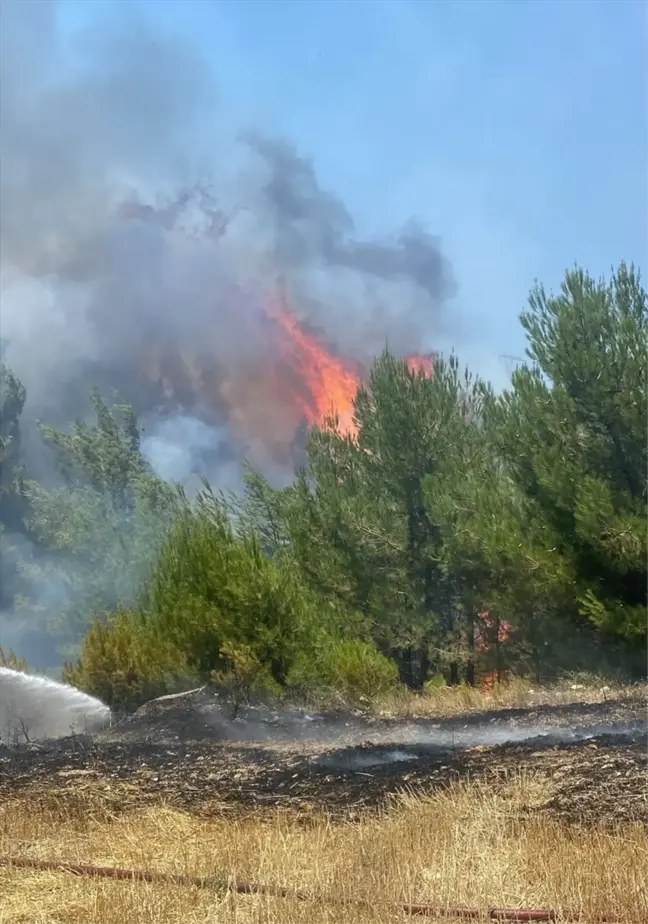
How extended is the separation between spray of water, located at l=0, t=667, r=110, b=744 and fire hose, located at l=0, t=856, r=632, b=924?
9317mm

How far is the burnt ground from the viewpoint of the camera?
25.4 ft

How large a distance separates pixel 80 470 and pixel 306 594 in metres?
27.2

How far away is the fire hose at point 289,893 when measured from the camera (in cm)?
441

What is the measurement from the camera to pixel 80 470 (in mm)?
43781

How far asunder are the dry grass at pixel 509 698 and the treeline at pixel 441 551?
1.02m

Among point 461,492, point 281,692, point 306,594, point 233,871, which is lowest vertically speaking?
point 233,871

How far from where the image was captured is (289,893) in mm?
4820

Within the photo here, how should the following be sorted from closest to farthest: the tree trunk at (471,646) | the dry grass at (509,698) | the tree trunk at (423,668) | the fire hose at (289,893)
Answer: the fire hose at (289,893) < the dry grass at (509,698) < the tree trunk at (471,646) < the tree trunk at (423,668)

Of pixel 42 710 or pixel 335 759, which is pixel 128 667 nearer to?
pixel 42 710

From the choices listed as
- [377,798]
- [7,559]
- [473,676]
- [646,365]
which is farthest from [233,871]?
[7,559]

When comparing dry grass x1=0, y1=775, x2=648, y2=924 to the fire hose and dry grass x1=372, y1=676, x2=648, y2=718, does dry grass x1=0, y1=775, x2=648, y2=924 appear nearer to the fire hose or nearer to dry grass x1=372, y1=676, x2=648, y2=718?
the fire hose

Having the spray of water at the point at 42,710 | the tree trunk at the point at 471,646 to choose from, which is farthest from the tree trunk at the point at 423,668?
the spray of water at the point at 42,710

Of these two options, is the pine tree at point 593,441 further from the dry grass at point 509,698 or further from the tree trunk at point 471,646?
the tree trunk at point 471,646

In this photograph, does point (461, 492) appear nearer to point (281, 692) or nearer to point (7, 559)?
point (281, 692)
